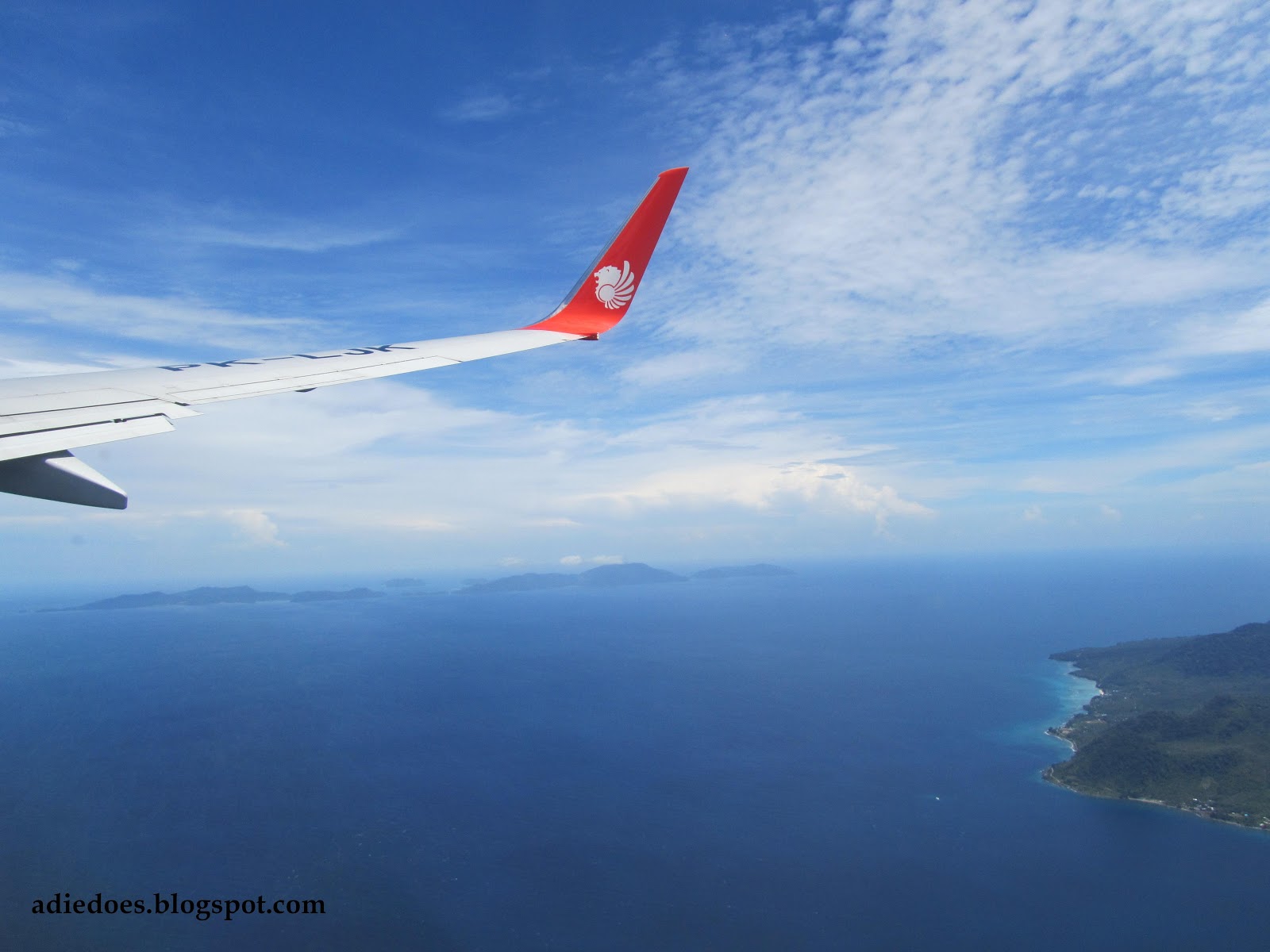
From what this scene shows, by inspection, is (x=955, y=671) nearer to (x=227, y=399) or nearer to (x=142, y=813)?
(x=142, y=813)

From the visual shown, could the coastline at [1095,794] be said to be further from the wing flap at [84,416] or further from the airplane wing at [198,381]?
the wing flap at [84,416]

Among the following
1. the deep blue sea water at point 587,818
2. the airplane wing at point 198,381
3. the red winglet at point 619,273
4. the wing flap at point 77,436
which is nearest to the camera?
the wing flap at point 77,436

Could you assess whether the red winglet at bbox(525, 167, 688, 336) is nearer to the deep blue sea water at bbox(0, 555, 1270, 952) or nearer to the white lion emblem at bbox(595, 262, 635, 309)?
the white lion emblem at bbox(595, 262, 635, 309)

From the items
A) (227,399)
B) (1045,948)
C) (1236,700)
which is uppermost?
(227,399)

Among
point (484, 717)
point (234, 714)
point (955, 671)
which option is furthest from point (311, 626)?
point (955, 671)

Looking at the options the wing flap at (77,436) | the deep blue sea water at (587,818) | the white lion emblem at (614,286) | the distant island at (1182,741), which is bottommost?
the deep blue sea water at (587,818)

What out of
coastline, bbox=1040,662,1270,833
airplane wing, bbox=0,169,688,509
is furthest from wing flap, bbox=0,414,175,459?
coastline, bbox=1040,662,1270,833

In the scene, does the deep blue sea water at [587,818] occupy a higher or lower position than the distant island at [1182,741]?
lower

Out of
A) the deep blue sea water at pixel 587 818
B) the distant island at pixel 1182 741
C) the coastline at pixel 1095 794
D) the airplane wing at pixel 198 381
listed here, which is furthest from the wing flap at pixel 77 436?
the distant island at pixel 1182 741
